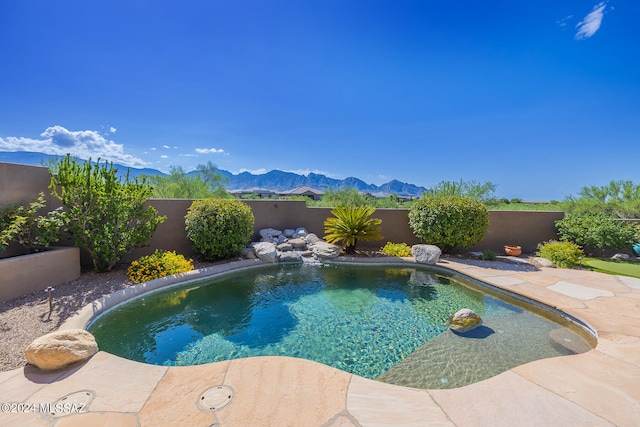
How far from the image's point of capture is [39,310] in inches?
144

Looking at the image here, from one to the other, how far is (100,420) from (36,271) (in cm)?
416

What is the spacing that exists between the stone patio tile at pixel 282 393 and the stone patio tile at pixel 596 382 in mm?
1856

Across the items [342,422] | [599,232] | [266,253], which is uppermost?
[599,232]

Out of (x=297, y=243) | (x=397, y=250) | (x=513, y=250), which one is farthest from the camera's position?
(x=297, y=243)

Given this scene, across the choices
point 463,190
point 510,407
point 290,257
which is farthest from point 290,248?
point 463,190

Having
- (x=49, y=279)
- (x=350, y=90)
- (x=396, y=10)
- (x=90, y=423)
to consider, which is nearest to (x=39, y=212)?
(x=49, y=279)

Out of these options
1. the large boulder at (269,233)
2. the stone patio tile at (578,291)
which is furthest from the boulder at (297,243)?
the stone patio tile at (578,291)

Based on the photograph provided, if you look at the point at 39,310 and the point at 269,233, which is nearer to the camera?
the point at 39,310

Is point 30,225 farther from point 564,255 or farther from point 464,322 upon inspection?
point 564,255

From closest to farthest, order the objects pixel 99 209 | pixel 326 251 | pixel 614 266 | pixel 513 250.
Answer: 1. pixel 99 209
2. pixel 614 266
3. pixel 326 251
4. pixel 513 250

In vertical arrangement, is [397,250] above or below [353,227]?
below

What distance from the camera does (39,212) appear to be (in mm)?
5168

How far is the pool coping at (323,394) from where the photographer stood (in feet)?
6.05

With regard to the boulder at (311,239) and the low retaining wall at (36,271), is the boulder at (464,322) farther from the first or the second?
the low retaining wall at (36,271)
